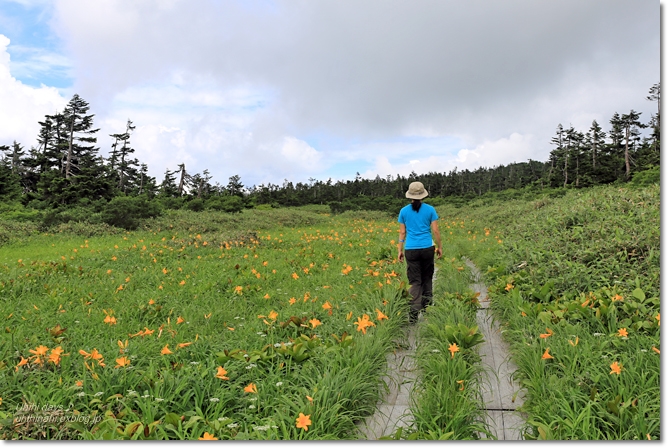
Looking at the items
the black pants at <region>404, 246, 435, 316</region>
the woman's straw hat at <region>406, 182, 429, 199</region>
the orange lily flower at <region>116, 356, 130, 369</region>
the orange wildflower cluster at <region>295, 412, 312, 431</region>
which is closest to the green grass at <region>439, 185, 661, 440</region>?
the black pants at <region>404, 246, 435, 316</region>

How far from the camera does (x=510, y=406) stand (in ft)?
7.59

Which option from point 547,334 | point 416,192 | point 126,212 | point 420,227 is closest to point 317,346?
point 547,334

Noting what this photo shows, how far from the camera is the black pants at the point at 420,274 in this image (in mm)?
3982

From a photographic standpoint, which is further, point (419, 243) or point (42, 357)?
point (419, 243)

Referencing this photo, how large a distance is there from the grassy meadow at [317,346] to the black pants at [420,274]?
0.52ft

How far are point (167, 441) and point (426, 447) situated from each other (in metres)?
1.28

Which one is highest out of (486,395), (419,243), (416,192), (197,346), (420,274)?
(416,192)

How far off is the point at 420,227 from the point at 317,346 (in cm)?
179

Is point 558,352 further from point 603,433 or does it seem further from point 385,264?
point 385,264

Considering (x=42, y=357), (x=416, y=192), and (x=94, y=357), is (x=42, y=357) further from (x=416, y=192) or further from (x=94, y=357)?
(x=416, y=192)

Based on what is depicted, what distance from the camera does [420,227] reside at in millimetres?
4004

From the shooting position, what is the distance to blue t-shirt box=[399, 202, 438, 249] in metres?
4.00

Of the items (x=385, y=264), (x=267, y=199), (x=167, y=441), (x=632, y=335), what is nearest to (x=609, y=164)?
(x=267, y=199)

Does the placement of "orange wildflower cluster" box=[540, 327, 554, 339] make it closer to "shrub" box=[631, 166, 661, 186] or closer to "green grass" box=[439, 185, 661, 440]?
"green grass" box=[439, 185, 661, 440]
